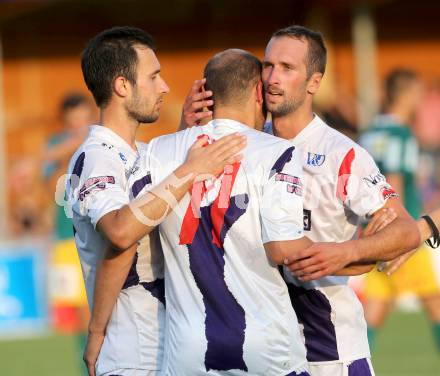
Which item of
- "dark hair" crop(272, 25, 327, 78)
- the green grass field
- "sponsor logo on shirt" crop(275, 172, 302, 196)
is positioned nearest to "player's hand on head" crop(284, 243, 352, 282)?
"sponsor logo on shirt" crop(275, 172, 302, 196)

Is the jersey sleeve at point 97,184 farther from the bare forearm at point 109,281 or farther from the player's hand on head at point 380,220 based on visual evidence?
the player's hand on head at point 380,220

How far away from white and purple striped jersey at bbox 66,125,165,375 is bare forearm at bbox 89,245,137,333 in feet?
0.23

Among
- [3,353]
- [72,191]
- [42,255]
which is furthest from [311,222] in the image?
[42,255]

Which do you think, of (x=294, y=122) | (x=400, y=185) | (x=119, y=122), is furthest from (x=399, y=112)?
(x=119, y=122)

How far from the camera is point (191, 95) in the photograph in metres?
5.07

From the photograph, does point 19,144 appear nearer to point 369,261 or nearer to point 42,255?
point 42,255

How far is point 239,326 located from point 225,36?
1759cm

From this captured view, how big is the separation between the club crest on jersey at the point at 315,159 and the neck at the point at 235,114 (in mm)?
591

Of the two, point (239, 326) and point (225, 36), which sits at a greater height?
point (225, 36)

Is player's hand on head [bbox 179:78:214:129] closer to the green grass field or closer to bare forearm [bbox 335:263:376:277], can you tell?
bare forearm [bbox 335:263:376:277]

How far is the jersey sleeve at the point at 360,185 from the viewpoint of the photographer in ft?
16.8

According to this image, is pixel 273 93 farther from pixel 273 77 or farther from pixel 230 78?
pixel 230 78

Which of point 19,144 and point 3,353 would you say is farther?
point 19,144

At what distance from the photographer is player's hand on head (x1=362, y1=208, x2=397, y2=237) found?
4965mm
